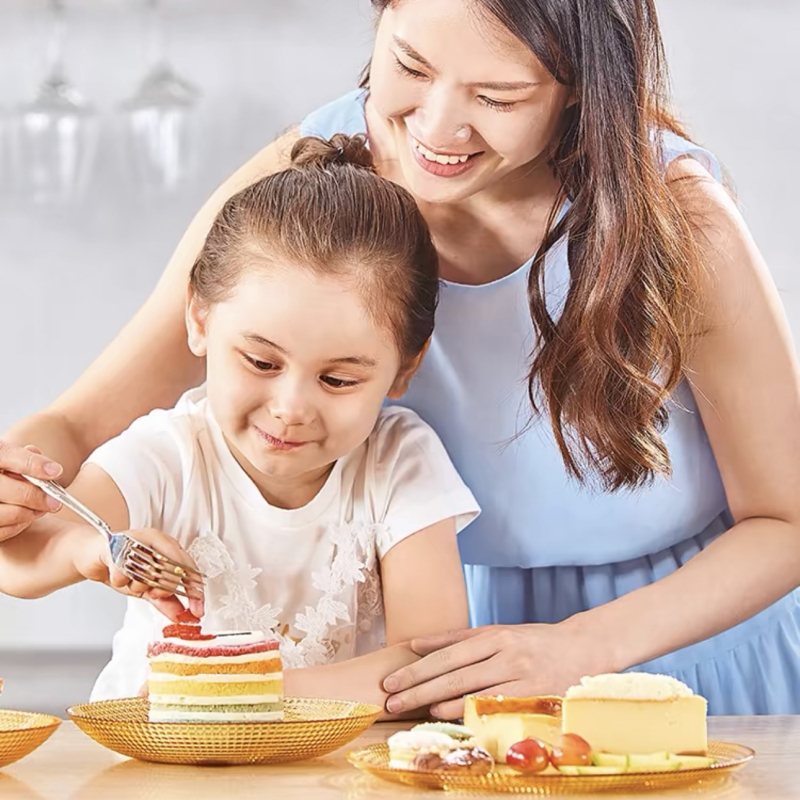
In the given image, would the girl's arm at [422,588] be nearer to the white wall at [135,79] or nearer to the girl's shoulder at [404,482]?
the girl's shoulder at [404,482]

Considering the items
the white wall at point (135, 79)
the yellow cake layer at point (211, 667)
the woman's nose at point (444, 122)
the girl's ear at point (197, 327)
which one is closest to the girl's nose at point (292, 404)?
the girl's ear at point (197, 327)

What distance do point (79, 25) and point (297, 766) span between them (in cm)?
257

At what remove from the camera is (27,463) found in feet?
4.37

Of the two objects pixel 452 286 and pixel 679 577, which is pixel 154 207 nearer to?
pixel 452 286

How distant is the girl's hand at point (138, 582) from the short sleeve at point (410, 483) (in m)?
0.35

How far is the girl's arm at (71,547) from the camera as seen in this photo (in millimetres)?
1315

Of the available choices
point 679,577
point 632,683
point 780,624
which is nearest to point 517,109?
point 679,577

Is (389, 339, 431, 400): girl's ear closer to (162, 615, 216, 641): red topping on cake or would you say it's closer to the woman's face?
the woman's face

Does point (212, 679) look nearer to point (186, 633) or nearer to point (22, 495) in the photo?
Result: point (186, 633)

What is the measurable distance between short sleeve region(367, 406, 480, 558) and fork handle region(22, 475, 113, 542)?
376 millimetres

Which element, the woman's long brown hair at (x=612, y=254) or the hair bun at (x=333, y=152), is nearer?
the woman's long brown hair at (x=612, y=254)

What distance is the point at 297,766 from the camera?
1014 millimetres

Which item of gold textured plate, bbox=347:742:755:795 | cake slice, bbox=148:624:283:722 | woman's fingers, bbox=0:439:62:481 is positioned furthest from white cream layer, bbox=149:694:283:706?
woman's fingers, bbox=0:439:62:481

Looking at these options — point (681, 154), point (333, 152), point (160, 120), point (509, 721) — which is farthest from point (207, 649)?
point (160, 120)
